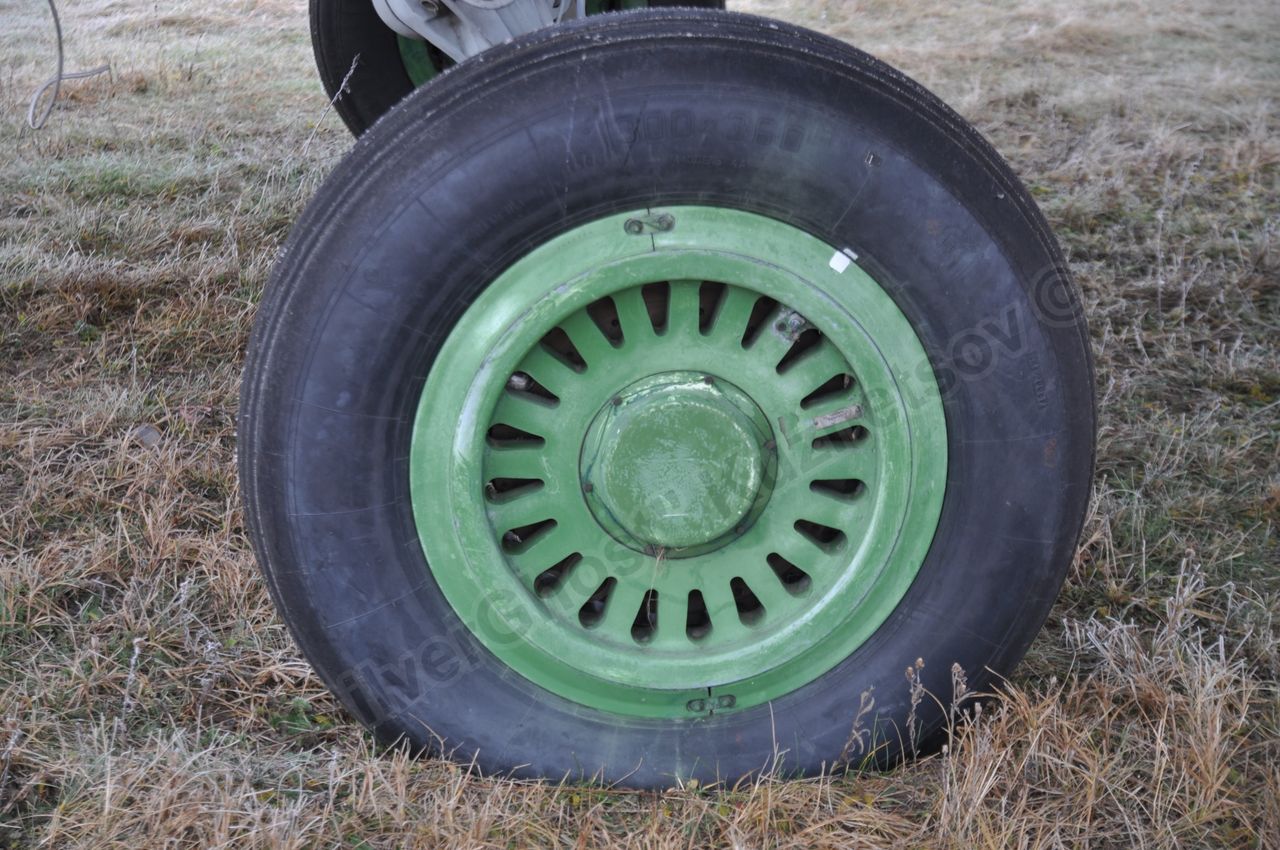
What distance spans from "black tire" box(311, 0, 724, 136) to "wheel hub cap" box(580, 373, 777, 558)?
1.75 metres

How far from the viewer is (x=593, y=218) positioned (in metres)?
1.42

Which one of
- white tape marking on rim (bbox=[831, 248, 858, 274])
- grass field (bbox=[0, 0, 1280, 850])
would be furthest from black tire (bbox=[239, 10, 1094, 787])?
grass field (bbox=[0, 0, 1280, 850])

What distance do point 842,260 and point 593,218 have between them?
35 cm

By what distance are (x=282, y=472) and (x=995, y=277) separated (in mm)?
1024

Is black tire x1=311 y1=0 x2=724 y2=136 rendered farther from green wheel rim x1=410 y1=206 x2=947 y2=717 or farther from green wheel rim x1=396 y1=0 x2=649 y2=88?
green wheel rim x1=410 y1=206 x2=947 y2=717

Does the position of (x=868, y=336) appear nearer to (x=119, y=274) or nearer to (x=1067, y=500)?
(x=1067, y=500)

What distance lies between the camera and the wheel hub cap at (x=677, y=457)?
1479mm

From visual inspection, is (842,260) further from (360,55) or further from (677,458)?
(360,55)

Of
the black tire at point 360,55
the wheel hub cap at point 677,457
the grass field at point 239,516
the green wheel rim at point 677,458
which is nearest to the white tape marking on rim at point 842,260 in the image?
the green wheel rim at point 677,458

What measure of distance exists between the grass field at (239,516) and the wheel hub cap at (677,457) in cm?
41

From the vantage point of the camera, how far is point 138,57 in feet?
15.4

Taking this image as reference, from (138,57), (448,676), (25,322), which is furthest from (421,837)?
(138,57)

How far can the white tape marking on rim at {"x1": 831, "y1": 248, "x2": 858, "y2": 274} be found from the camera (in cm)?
143

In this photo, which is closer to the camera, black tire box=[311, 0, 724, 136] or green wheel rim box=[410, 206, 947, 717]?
green wheel rim box=[410, 206, 947, 717]
